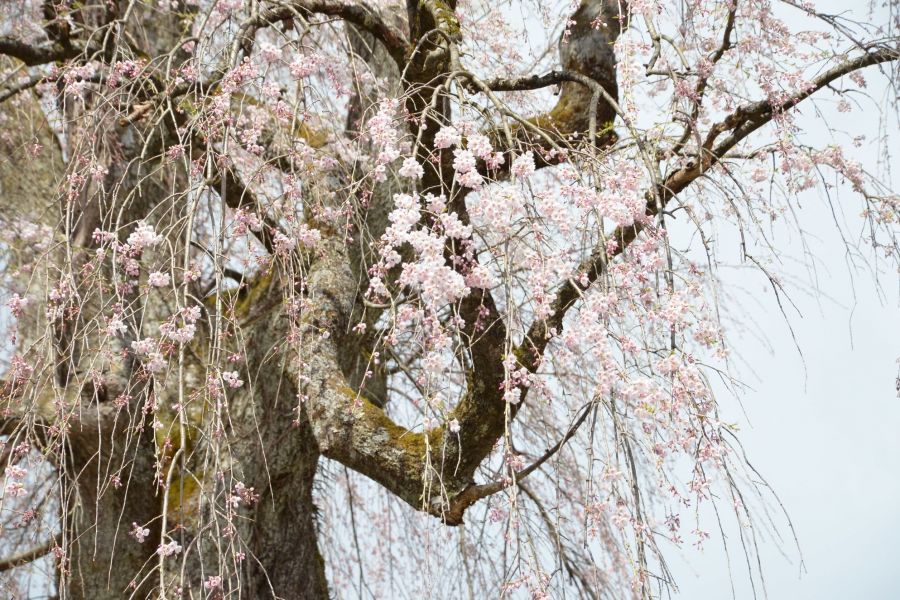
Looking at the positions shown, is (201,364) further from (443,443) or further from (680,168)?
(680,168)

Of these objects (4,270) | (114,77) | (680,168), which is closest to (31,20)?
(4,270)

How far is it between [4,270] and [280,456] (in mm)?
1163

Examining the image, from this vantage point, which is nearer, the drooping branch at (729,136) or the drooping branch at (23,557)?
the drooping branch at (729,136)

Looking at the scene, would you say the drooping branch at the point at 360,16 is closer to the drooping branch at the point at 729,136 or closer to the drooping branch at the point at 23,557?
the drooping branch at the point at 729,136

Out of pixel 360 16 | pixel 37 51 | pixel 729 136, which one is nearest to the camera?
pixel 729 136

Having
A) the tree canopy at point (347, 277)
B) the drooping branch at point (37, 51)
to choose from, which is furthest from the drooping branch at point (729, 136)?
the drooping branch at point (37, 51)

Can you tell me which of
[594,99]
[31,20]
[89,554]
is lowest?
[89,554]

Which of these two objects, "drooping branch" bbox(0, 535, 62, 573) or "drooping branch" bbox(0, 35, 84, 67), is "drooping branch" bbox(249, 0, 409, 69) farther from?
"drooping branch" bbox(0, 535, 62, 573)

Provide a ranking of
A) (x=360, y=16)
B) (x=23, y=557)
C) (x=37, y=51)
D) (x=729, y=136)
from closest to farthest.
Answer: (x=729, y=136) < (x=360, y=16) < (x=37, y=51) < (x=23, y=557)

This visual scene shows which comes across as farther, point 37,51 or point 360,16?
point 37,51

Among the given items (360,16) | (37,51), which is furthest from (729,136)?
(37,51)

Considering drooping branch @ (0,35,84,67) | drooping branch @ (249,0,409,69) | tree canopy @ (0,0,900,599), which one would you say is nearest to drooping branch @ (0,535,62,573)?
tree canopy @ (0,0,900,599)

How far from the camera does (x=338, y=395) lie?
256cm

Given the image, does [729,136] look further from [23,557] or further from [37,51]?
[23,557]
